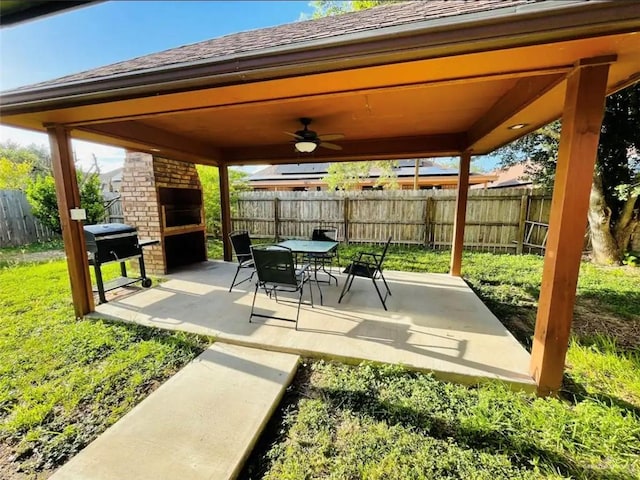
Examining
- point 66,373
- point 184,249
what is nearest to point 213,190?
point 184,249

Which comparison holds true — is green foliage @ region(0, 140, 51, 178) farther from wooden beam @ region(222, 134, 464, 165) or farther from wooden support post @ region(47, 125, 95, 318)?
wooden support post @ region(47, 125, 95, 318)

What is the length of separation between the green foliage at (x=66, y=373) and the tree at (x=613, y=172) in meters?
7.76

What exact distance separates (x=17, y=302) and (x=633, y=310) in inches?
330

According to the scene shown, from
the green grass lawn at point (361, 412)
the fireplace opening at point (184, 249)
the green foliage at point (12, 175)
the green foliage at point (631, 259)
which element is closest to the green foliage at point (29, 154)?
the green foliage at point (12, 175)

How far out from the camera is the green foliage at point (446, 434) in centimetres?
149

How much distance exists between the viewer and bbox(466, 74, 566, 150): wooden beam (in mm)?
2098

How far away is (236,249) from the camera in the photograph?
441 centimetres

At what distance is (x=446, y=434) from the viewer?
1.70 metres

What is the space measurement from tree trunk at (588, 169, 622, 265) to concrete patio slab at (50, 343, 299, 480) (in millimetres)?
7330

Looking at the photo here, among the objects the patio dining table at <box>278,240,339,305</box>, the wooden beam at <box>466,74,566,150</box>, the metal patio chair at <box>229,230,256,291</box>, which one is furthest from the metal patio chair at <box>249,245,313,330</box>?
the wooden beam at <box>466,74,566,150</box>

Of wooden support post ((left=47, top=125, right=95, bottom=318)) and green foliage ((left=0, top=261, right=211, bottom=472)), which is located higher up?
wooden support post ((left=47, top=125, right=95, bottom=318))

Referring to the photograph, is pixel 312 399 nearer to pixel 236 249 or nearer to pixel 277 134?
pixel 236 249

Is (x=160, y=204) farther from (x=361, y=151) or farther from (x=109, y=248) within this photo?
(x=361, y=151)

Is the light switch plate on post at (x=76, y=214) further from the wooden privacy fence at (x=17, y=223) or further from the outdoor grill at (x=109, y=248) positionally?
the wooden privacy fence at (x=17, y=223)
